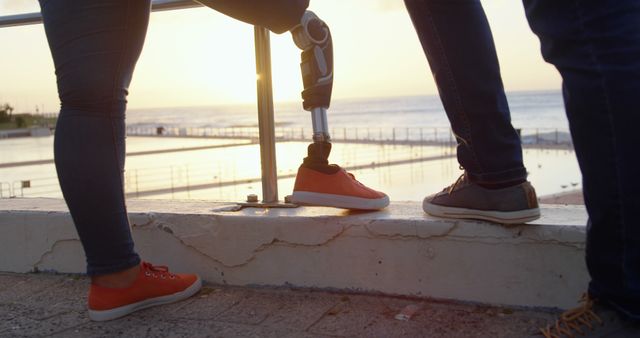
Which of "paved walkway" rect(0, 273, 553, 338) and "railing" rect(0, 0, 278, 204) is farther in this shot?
"railing" rect(0, 0, 278, 204)

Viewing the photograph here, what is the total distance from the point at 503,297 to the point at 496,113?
0.41m

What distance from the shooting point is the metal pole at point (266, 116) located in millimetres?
1683

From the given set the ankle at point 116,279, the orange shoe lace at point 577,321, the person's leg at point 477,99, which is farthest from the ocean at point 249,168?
the orange shoe lace at point 577,321

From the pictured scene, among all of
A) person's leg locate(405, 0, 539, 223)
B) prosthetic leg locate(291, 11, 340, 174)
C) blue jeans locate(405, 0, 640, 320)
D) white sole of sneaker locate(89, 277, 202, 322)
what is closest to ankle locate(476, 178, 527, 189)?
person's leg locate(405, 0, 539, 223)

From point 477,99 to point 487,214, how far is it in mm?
249

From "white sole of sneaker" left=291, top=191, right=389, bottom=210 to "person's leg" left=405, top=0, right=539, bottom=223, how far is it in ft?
0.89

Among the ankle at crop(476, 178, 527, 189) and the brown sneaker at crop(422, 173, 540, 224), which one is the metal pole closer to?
the brown sneaker at crop(422, 173, 540, 224)

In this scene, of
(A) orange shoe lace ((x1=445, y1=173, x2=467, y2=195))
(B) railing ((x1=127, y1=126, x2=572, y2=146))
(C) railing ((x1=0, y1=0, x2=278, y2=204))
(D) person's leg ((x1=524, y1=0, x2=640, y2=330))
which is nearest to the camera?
(D) person's leg ((x1=524, y1=0, x2=640, y2=330))

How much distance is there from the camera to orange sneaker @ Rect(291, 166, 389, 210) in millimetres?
1428

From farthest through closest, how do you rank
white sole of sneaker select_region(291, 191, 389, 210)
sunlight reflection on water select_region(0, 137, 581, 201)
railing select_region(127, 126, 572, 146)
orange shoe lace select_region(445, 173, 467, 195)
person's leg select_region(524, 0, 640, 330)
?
railing select_region(127, 126, 572, 146), sunlight reflection on water select_region(0, 137, 581, 201), white sole of sneaker select_region(291, 191, 389, 210), orange shoe lace select_region(445, 173, 467, 195), person's leg select_region(524, 0, 640, 330)

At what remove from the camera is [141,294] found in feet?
4.50

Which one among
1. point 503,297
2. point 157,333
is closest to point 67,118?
point 157,333

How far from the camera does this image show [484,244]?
1.32m

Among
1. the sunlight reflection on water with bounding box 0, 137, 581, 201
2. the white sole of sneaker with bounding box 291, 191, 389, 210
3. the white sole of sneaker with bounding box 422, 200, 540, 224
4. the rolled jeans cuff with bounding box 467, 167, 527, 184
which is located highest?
the rolled jeans cuff with bounding box 467, 167, 527, 184
